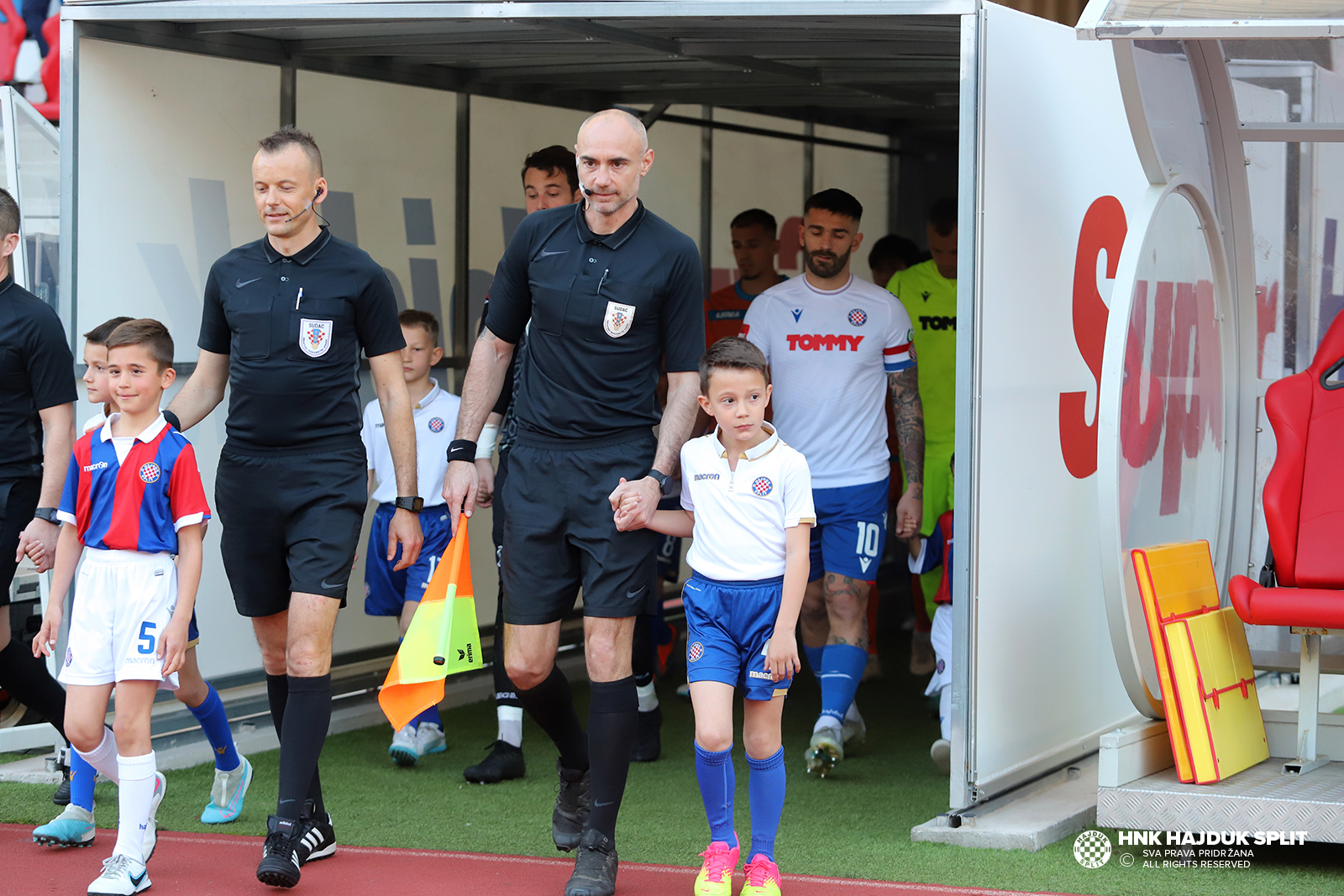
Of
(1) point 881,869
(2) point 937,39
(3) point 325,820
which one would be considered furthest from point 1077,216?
(3) point 325,820

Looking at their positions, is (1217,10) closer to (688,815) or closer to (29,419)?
(688,815)

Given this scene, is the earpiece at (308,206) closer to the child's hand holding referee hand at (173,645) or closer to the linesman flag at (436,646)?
the linesman flag at (436,646)

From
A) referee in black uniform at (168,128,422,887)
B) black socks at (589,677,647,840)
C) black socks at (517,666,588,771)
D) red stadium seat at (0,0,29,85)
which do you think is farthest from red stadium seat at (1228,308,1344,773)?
red stadium seat at (0,0,29,85)

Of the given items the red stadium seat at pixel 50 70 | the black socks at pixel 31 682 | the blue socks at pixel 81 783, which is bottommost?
the blue socks at pixel 81 783

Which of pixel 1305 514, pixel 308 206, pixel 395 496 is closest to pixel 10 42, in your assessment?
pixel 395 496

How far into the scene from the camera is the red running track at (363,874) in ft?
14.5

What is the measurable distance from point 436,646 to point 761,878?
110 centimetres

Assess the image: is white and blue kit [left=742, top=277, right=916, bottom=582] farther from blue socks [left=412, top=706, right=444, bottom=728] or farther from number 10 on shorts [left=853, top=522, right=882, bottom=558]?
blue socks [left=412, top=706, right=444, bottom=728]

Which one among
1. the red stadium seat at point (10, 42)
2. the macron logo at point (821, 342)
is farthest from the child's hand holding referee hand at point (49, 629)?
the red stadium seat at point (10, 42)

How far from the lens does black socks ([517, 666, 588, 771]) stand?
4.63 m

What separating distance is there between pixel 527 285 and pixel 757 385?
742 mm

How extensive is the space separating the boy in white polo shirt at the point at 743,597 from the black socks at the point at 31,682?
2.05m

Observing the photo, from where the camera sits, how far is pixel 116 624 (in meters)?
4.31

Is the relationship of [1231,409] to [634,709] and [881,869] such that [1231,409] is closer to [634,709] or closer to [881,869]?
[881,869]
